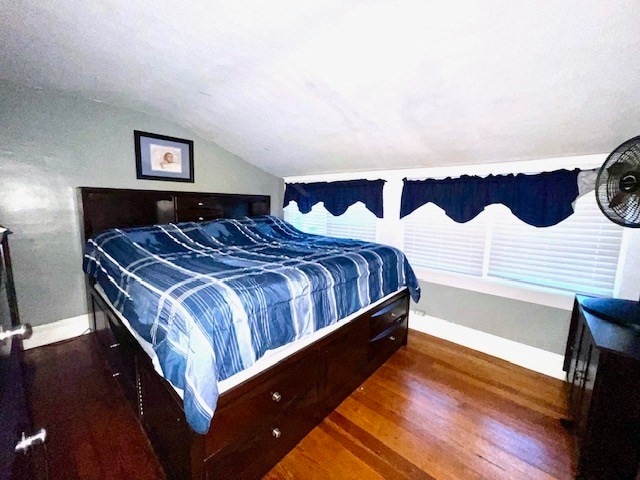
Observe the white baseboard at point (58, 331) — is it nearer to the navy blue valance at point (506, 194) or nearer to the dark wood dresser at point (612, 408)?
the navy blue valance at point (506, 194)

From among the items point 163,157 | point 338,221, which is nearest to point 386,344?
point 338,221

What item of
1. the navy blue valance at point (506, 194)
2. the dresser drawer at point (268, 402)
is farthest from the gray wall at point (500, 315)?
the dresser drawer at point (268, 402)

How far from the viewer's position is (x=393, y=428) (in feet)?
5.33

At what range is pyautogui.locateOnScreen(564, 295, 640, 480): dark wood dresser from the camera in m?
1.13

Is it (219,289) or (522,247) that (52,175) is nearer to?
(219,289)

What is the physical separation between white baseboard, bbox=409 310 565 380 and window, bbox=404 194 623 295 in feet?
1.81

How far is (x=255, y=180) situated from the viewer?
372 centimetres

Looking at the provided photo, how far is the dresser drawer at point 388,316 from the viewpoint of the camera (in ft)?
6.72

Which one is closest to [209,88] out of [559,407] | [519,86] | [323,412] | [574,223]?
[519,86]

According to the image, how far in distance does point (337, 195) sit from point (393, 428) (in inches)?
97.4

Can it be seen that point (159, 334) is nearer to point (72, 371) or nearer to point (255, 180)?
point (72, 371)

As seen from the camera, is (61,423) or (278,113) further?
(278,113)

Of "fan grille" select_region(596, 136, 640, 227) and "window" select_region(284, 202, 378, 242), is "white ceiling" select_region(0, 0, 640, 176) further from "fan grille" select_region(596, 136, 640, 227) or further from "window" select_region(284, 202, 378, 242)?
"window" select_region(284, 202, 378, 242)

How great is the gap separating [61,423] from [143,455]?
629 mm
